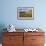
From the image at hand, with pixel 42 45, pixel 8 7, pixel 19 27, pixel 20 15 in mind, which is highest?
pixel 8 7

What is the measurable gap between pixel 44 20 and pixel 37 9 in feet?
1.47

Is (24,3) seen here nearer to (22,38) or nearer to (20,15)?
(20,15)

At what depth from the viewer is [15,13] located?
4.32 m

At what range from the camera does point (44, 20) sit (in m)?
4.32

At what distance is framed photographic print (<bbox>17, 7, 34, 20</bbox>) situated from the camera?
430 centimetres

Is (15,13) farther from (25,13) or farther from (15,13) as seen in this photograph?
(25,13)

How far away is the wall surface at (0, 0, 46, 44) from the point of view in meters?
4.30

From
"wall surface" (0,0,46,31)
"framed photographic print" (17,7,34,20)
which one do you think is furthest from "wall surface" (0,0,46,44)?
"framed photographic print" (17,7,34,20)

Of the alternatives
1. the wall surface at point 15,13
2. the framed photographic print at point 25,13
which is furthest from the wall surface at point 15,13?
the framed photographic print at point 25,13

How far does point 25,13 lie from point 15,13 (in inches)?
13.6

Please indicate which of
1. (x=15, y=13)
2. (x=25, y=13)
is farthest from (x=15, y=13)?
(x=25, y=13)

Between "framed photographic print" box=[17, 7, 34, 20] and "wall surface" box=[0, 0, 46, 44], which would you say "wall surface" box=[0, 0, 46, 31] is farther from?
"framed photographic print" box=[17, 7, 34, 20]

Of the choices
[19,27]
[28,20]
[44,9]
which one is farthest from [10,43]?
[44,9]

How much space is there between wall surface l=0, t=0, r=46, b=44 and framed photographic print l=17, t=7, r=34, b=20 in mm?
103
